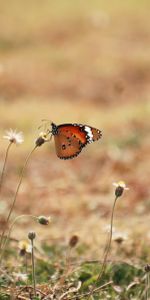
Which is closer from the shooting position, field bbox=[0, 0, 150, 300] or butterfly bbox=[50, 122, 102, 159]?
butterfly bbox=[50, 122, 102, 159]

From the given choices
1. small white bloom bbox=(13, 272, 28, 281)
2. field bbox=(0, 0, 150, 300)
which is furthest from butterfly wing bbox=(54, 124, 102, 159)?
small white bloom bbox=(13, 272, 28, 281)

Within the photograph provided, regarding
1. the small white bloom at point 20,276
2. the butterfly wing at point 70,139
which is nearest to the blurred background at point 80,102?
the small white bloom at point 20,276

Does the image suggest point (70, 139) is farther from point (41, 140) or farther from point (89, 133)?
point (41, 140)

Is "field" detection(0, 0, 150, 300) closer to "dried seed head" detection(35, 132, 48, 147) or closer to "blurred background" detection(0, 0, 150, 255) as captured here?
"blurred background" detection(0, 0, 150, 255)

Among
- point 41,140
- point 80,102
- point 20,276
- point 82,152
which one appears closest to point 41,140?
point 41,140

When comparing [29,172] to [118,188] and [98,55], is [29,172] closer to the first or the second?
[118,188]

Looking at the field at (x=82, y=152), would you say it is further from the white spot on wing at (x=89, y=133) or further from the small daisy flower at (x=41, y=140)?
the white spot on wing at (x=89, y=133)
